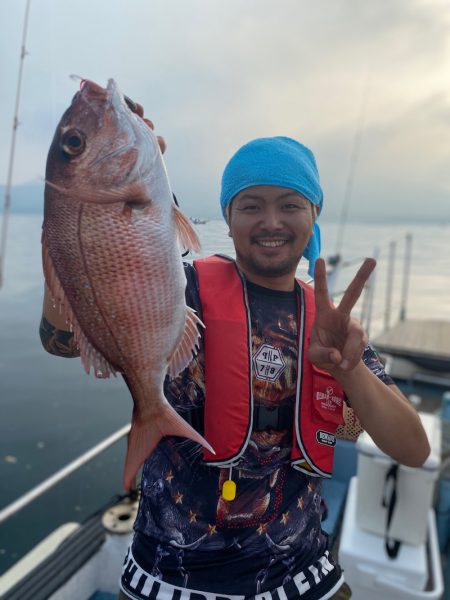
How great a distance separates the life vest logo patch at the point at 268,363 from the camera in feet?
5.29

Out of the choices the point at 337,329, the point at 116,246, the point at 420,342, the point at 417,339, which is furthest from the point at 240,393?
the point at 417,339

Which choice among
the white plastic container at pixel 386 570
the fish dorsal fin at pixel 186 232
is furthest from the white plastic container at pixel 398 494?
the fish dorsal fin at pixel 186 232

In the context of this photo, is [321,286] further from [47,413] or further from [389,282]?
[47,413]

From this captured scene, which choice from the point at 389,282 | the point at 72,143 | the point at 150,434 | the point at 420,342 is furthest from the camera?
the point at 420,342

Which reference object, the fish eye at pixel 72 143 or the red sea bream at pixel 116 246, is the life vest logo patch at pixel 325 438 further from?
the fish eye at pixel 72 143

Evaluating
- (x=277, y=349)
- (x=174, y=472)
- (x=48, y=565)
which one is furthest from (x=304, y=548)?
(x=48, y=565)

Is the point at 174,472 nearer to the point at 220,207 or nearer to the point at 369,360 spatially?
the point at 369,360

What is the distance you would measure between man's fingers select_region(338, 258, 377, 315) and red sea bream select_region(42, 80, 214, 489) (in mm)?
493

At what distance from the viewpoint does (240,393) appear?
1.53 m

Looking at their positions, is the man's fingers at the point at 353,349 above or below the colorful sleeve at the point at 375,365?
above

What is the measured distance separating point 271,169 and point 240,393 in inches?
29.5

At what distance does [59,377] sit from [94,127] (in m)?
12.0

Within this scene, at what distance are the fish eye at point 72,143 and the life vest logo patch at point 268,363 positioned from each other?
0.89 meters

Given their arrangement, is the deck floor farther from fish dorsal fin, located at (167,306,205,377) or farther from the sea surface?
fish dorsal fin, located at (167,306,205,377)
